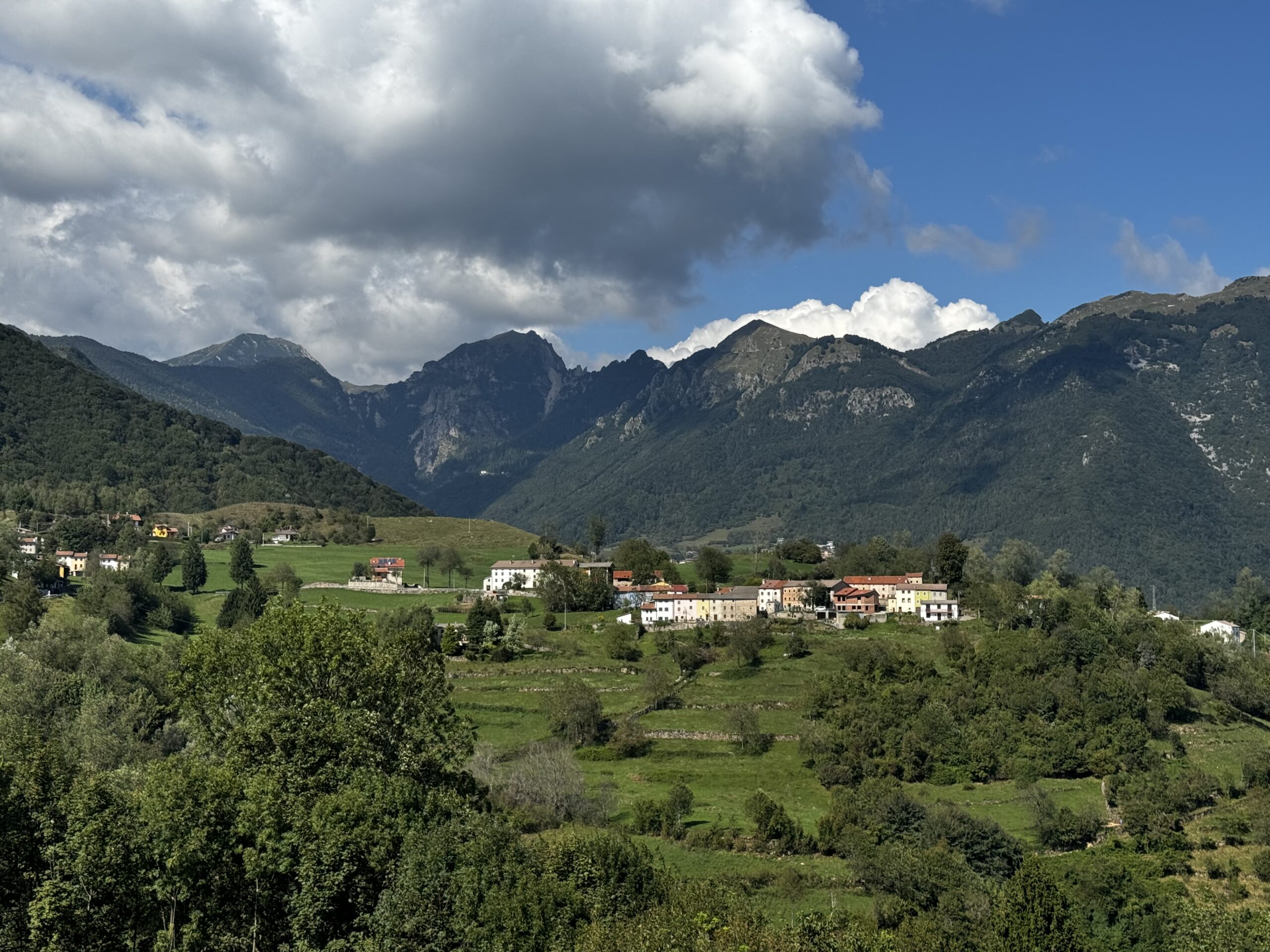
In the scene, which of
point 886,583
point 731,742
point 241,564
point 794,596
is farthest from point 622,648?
point 241,564

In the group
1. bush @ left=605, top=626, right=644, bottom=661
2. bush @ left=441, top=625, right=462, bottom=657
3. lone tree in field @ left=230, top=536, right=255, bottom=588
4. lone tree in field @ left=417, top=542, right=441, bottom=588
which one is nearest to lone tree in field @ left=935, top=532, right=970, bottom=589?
bush @ left=605, top=626, right=644, bottom=661

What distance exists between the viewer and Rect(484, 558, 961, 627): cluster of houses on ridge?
11975cm

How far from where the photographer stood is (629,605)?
129 meters

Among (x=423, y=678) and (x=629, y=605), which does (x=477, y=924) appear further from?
(x=629, y=605)

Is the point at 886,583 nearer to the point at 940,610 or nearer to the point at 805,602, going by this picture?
the point at 805,602

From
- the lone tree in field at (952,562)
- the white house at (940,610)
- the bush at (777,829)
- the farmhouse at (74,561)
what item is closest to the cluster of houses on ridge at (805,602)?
the white house at (940,610)

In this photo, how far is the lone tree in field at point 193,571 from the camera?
440 feet

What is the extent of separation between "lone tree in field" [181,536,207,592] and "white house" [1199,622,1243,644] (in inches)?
4797

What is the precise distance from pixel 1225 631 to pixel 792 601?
55.7 metres

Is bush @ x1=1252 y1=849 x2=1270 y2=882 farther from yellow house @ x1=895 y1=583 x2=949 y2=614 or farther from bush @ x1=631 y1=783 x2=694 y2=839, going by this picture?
yellow house @ x1=895 y1=583 x2=949 y2=614

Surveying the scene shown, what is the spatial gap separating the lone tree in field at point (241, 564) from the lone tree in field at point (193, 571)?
3.55 m

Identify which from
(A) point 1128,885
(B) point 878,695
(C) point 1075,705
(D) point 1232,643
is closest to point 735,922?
(A) point 1128,885

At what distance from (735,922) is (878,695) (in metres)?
56.2

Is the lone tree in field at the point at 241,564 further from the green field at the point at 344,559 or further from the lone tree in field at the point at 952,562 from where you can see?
the lone tree in field at the point at 952,562
